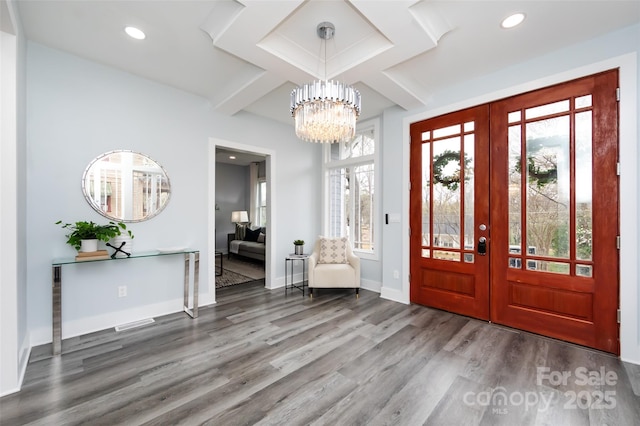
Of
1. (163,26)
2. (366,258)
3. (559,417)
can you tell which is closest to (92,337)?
(163,26)

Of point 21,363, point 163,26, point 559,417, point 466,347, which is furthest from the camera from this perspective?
point 466,347

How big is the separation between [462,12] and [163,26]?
2.39m

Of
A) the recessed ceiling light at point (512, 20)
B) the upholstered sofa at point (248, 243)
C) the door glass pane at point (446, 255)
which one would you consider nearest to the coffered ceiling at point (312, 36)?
the recessed ceiling light at point (512, 20)

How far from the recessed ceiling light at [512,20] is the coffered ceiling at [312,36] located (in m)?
0.04

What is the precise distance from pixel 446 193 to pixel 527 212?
2.71ft

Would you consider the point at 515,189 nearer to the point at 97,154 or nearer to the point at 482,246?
the point at 482,246

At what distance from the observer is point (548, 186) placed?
2.62 m

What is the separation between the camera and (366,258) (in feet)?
14.3

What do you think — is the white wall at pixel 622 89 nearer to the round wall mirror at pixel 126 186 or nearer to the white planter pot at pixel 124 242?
the round wall mirror at pixel 126 186

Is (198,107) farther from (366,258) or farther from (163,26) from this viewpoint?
(366,258)

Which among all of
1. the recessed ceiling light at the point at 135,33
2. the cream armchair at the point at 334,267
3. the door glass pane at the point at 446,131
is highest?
the recessed ceiling light at the point at 135,33

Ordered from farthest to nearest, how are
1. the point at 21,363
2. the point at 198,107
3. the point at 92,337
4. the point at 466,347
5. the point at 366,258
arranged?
the point at 366,258
the point at 198,107
the point at 92,337
the point at 466,347
the point at 21,363

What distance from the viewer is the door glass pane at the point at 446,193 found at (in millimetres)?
3221

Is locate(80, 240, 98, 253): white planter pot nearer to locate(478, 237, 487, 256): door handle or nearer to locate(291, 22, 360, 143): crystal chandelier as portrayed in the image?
locate(291, 22, 360, 143): crystal chandelier
